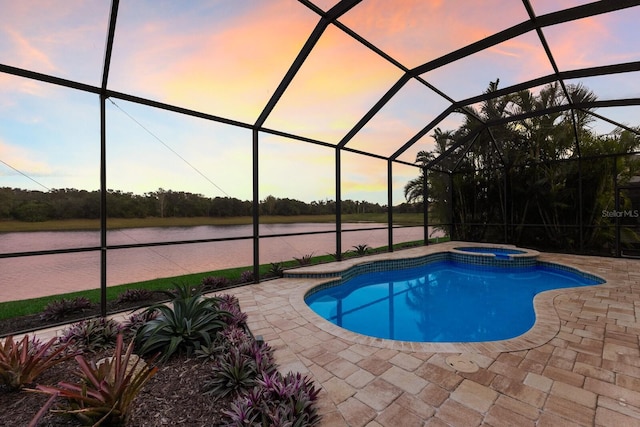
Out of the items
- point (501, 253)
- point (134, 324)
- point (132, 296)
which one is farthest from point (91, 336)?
point (501, 253)

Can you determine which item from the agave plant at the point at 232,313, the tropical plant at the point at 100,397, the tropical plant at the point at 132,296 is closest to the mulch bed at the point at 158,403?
the tropical plant at the point at 100,397

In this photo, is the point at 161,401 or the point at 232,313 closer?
the point at 161,401

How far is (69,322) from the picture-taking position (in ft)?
12.0

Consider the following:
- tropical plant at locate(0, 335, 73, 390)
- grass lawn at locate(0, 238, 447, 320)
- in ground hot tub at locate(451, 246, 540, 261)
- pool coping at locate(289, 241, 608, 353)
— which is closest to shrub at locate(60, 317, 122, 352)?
tropical plant at locate(0, 335, 73, 390)

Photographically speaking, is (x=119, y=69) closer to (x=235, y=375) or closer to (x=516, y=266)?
(x=235, y=375)

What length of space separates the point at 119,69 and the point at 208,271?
526cm

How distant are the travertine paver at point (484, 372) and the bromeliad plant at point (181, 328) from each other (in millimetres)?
656

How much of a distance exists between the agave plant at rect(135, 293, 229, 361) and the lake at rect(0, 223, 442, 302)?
1.91 meters

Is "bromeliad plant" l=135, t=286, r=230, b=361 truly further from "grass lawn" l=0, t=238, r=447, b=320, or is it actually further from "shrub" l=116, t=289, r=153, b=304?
"shrub" l=116, t=289, r=153, b=304

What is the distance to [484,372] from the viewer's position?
7.98ft

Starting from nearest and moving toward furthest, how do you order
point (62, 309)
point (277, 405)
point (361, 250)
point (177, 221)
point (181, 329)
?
point (277, 405) → point (181, 329) → point (62, 309) → point (361, 250) → point (177, 221)

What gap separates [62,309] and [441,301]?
6.50m

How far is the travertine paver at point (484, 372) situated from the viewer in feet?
6.28

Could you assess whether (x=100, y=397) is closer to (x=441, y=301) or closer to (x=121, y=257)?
(x=441, y=301)
